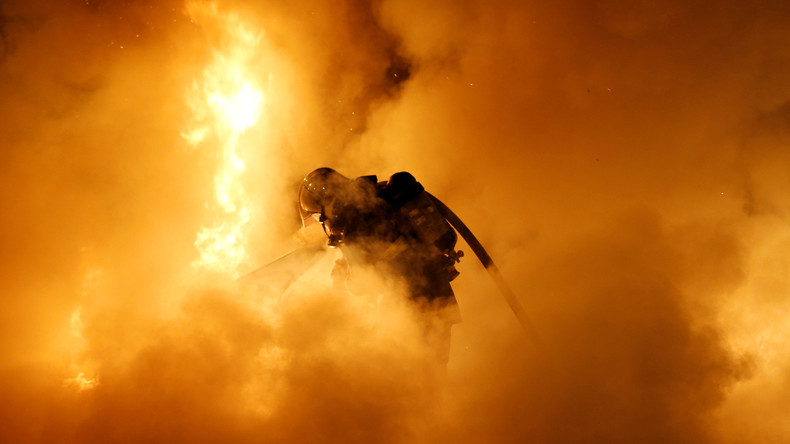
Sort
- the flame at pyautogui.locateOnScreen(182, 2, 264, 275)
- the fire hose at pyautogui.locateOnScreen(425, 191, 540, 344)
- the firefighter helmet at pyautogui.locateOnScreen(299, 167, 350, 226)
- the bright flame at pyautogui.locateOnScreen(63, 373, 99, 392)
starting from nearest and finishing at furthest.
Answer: the firefighter helmet at pyautogui.locateOnScreen(299, 167, 350, 226) < the bright flame at pyautogui.locateOnScreen(63, 373, 99, 392) < the fire hose at pyautogui.locateOnScreen(425, 191, 540, 344) < the flame at pyautogui.locateOnScreen(182, 2, 264, 275)

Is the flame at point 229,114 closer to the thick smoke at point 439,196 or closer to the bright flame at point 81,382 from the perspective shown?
the thick smoke at point 439,196

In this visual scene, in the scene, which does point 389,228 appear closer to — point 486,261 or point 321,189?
point 321,189

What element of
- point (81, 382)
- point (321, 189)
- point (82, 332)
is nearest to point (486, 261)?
point (321, 189)

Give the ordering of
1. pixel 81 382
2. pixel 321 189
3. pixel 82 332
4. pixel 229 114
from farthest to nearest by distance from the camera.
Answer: pixel 229 114 < pixel 82 332 < pixel 81 382 < pixel 321 189

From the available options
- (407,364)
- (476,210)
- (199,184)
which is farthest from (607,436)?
(199,184)

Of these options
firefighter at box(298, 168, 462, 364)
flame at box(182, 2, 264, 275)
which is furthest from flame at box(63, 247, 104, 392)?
firefighter at box(298, 168, 462, 364)

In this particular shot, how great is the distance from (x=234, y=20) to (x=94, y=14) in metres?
1.16

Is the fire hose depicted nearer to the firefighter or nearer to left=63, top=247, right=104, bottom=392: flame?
the firefighter

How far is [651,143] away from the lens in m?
4.77

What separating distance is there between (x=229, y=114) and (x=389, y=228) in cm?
232

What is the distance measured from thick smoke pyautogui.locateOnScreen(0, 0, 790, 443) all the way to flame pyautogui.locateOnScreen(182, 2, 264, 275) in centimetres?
10

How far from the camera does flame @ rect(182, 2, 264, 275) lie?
4.83 metres

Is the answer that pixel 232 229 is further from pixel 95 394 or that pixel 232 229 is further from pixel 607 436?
pixel 607 436

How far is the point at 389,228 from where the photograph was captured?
337cm
